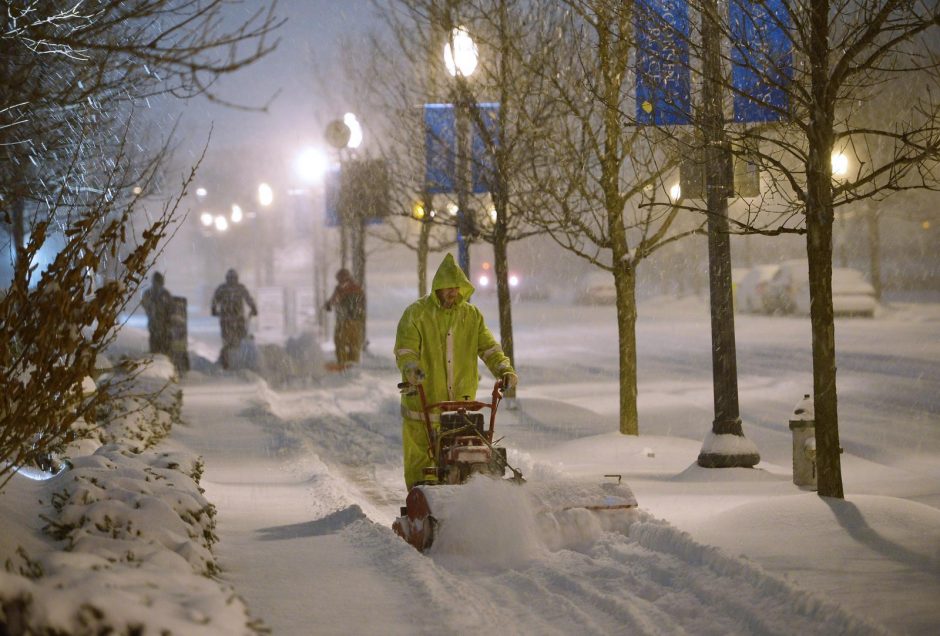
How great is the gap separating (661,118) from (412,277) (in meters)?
78.8

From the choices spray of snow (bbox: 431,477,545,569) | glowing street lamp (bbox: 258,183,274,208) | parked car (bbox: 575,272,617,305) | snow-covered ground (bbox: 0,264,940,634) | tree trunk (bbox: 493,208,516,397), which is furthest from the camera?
parked car (bbox: 575,272,617,305)

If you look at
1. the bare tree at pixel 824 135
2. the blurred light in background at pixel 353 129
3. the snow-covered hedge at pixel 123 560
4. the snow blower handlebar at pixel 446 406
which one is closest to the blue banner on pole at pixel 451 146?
the blurred light in background at pixel 353 129

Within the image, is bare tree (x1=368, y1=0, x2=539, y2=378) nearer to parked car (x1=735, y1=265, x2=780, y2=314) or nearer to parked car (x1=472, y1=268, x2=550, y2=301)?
parked car (x1=735, y1=265, x2=780, y2=314)

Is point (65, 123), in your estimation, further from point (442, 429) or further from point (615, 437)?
point (615, 437)

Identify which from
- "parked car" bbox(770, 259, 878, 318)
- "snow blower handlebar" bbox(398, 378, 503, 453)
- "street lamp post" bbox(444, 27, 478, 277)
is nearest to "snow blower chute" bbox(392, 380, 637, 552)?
"snow blower handlebar" bbox(398, 378, 503, 453)

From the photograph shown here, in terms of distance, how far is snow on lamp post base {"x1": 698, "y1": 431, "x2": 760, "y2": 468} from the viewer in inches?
389

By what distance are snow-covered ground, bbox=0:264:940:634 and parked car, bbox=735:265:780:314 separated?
19766 millimetres

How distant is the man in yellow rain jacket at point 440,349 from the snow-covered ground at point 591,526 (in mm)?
661

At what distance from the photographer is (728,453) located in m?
9.88

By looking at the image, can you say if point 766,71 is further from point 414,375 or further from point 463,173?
point 463,173

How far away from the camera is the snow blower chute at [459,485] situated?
656 cm

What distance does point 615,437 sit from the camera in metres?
12.0

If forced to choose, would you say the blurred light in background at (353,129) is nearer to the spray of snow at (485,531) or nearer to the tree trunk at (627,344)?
the tree trunk at (627,344)

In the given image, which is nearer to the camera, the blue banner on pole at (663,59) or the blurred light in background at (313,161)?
the blue banner on pole at (663,59)
